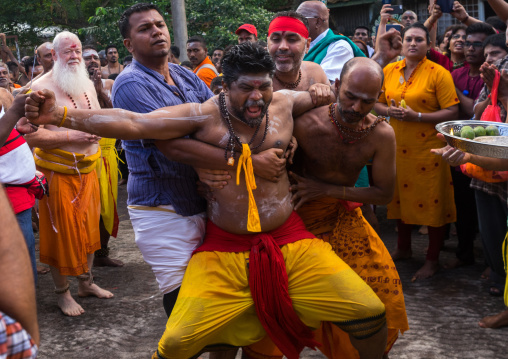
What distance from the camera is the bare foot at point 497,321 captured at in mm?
3830

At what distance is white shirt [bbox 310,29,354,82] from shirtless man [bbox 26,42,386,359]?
1.43m

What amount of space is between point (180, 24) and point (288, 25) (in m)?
8.16

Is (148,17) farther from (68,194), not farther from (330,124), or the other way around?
(68,194)

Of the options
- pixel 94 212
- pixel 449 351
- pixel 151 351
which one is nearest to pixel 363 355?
pixel 449 351

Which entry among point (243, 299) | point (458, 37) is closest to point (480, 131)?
point (243, 299)

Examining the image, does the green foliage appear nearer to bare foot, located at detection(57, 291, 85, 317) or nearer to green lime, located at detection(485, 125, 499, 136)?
bare foot, located at detection(57, 291, 85, 317)

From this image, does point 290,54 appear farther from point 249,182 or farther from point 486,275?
point 486,275

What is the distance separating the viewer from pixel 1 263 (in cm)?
144

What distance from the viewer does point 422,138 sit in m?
5.03

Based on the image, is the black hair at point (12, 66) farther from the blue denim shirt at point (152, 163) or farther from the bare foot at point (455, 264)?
the bare foot at point (455, 264)

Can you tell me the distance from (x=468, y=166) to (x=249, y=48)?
6.84 feet

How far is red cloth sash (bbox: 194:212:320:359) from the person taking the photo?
2.94 meters

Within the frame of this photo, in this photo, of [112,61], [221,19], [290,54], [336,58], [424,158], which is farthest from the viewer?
[221,19]

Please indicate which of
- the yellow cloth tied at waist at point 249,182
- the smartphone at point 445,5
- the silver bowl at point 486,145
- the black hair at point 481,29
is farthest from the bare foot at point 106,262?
the smartphone at point 445,5
